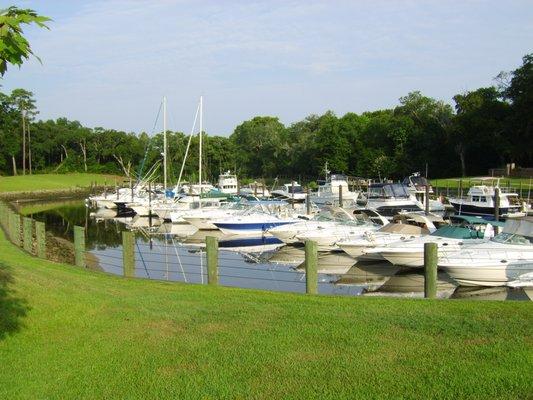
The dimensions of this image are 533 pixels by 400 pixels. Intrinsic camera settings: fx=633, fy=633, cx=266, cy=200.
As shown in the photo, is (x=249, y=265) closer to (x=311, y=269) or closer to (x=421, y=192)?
(x=311, y=269)

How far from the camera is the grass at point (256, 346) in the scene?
7391 mm

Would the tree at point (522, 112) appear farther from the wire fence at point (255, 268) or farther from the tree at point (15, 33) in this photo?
the tree at point (15, 33)

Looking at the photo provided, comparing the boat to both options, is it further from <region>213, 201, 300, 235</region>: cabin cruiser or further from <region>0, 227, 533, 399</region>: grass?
<region>0, 227, 533, 399</region>: grass

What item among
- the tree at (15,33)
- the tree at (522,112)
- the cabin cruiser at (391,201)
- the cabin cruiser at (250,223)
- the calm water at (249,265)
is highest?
the tree at (522,112)

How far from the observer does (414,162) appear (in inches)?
3642

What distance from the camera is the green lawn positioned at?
94125 mm

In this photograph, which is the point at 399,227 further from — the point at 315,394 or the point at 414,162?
the point at 414,162

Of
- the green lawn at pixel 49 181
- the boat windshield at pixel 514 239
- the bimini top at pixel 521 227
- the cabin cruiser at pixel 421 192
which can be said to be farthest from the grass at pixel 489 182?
the green lawn at pixel 49 181

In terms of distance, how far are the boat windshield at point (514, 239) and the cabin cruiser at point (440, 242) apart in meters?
1.15

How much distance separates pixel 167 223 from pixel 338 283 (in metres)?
30.9

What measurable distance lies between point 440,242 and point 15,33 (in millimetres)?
21660

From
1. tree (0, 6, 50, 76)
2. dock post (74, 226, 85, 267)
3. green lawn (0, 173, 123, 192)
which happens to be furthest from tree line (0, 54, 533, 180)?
tree (0, 6, 50, 76)

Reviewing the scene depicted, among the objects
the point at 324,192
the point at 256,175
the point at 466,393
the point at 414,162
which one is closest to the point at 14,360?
the point at 466,393

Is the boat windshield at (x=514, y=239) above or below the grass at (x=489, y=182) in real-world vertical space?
below
